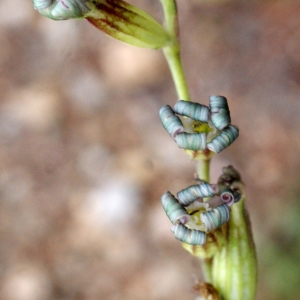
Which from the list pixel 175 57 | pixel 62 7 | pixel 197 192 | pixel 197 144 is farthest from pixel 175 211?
pixel 62 7

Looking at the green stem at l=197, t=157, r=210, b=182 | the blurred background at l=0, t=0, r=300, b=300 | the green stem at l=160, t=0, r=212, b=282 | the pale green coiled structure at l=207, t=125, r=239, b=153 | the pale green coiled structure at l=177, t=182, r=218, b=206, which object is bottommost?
the pale green coiled structure at l=177, t=182, r=218, b=206

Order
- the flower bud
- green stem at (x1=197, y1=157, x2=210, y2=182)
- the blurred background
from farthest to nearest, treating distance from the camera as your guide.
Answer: the blurred background, green stem at (x1=197, y1=157, x2=210, y2=182), the flower bud

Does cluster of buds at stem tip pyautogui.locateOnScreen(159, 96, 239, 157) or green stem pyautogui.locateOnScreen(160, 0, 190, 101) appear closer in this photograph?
cluster of buds at stem tip pyautogui.locateOnScreen(159, 96, 239, 157)

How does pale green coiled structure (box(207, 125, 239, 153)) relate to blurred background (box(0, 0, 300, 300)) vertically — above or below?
below

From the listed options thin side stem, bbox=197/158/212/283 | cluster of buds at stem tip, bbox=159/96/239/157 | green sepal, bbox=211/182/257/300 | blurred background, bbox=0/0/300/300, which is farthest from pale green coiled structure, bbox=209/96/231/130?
blurred background, bbox=0/0/300/300

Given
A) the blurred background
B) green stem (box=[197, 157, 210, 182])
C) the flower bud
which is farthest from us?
the blurred background

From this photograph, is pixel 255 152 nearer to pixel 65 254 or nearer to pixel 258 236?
pixel 258 236

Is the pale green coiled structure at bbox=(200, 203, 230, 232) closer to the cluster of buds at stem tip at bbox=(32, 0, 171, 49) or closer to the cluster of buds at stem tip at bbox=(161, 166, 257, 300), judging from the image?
the cluster of buds at stem tip at bbox=(161, 166, 257, 300)

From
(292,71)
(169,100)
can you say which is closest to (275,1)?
(292,71)
